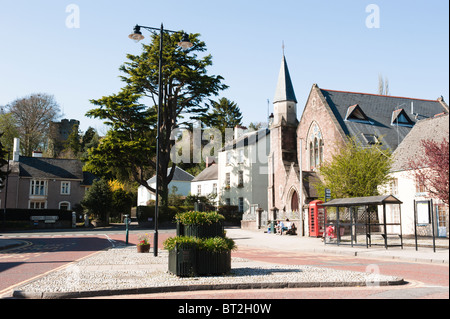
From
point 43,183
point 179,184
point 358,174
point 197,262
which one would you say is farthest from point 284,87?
point 197,262

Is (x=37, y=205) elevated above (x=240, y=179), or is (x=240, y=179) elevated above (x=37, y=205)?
(x=240, y=179)

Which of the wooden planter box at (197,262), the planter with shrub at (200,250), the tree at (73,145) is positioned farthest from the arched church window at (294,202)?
the tree at (73,145)

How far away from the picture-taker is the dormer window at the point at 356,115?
3938 cm

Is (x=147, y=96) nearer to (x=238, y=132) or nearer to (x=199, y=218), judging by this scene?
(x=238, y=132)

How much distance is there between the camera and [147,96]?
144 ft

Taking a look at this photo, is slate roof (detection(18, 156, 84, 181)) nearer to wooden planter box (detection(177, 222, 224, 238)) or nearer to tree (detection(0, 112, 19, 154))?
tree (detection(0, 112, 19, 154))

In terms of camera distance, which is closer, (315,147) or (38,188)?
(315,147)

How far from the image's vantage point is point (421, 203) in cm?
1819

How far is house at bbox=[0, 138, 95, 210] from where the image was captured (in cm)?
5041

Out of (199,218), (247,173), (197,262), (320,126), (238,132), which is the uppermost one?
(238,132)

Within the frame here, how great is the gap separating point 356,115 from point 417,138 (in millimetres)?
9987

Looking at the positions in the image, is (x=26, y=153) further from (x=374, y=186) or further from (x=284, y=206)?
(x=374, y=186)
